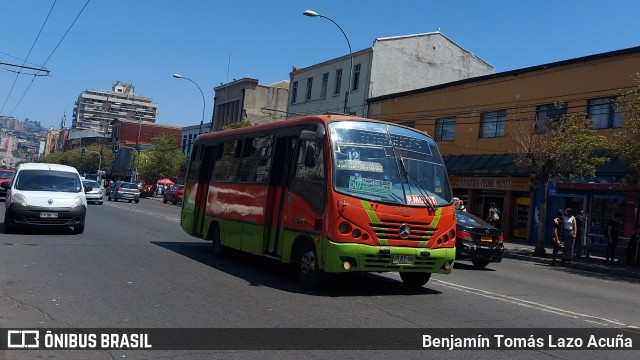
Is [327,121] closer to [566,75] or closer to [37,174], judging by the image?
[37,174]

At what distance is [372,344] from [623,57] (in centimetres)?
2275

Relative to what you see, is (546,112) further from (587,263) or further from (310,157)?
(310,157)

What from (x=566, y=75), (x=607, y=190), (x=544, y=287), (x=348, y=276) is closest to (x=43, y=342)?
(x=348, y=276)

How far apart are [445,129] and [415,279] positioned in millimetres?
25022

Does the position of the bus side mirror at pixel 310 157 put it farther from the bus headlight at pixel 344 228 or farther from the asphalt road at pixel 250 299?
the asphalt road at pixel 250 299

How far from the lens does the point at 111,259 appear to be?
12.5m

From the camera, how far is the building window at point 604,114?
982 inches

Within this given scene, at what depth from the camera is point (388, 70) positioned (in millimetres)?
42031

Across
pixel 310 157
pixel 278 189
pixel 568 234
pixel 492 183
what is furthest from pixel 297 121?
pixel 492 183

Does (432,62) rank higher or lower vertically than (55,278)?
Result: higher

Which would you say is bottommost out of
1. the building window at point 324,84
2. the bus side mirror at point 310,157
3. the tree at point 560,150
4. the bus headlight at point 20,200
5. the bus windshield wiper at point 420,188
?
the bus headlight at point 20,200

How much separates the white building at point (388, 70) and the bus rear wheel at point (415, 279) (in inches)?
1212

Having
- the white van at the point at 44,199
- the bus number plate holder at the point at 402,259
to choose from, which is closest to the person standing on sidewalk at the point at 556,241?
the bus number plate holder at the point at 402,259

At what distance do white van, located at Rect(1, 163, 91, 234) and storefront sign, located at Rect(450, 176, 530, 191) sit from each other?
1996 cm
